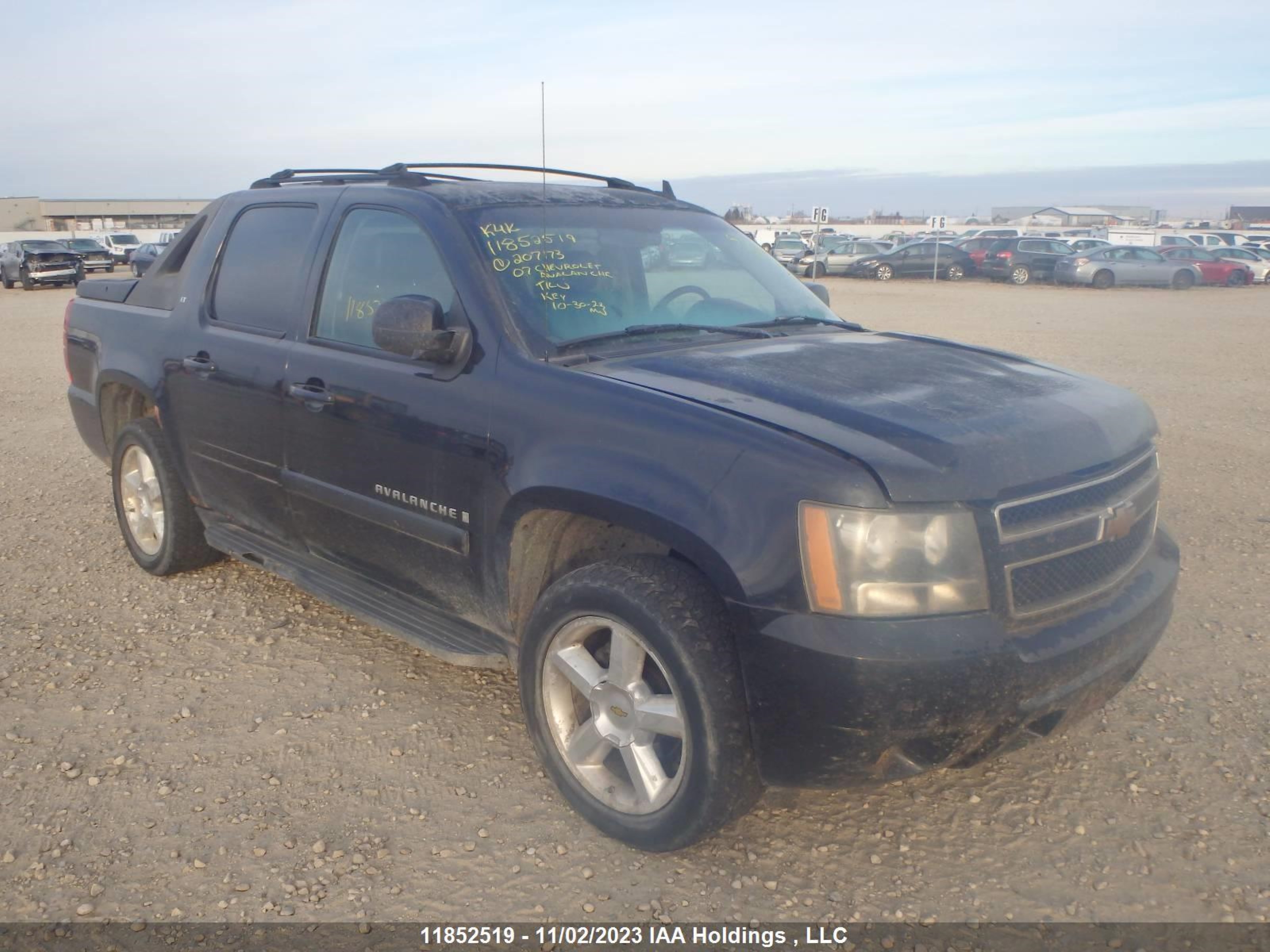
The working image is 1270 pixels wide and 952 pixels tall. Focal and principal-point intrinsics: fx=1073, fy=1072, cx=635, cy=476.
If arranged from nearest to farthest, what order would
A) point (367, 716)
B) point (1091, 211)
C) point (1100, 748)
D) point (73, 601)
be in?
point (1100, 748) → point (367, 716) → point (73, 601) → point (1091, 211)

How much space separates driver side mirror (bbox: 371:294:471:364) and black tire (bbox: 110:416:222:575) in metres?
1.99

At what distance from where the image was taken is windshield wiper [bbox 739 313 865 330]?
398 cm

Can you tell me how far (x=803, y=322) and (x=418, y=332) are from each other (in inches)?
62.2

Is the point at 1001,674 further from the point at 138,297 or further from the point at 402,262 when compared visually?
the point at 138,297

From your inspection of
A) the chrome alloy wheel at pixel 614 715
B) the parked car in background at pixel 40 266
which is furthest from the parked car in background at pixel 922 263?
the chrome alloy wheel at pixel 614 715

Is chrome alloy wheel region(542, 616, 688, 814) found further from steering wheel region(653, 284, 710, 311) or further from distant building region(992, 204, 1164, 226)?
distant building region(992, 204, 1164, 226)

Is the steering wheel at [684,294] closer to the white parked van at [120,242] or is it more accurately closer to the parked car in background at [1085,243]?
the parked car in background at [1085,243]

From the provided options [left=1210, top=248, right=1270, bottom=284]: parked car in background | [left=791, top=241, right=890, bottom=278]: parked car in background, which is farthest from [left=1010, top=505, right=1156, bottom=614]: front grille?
[left=1210, top=248, right=1270, bottom=284]: parked car in background

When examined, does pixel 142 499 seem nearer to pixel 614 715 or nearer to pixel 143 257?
pixel 614 715

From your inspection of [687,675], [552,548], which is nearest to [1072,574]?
[687,675]

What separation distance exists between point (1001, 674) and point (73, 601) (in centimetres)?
416

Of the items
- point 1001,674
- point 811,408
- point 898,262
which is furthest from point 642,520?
point 898,262

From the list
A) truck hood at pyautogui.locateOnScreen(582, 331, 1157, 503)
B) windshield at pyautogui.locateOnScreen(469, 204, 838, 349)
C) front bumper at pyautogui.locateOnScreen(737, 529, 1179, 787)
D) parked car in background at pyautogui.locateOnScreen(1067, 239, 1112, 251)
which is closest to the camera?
front bumper at pyautogui.locateOnScreen(737, 529, 1179, 787)

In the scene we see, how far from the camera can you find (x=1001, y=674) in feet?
8.58
